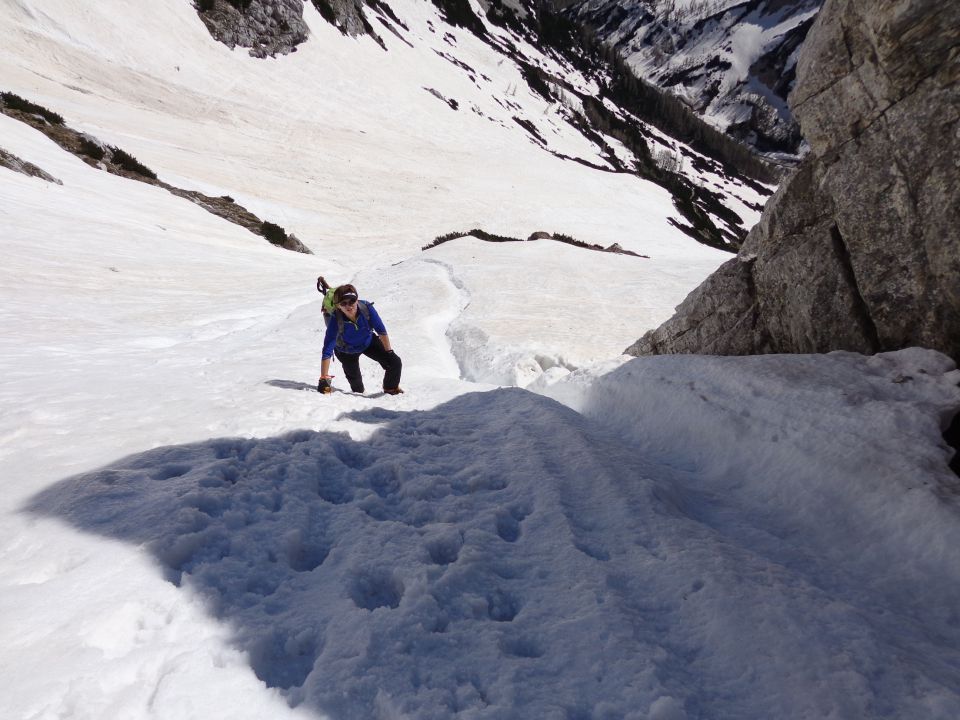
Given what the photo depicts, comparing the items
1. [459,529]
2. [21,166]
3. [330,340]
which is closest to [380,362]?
[330,340]

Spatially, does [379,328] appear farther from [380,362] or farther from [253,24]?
[253,24]

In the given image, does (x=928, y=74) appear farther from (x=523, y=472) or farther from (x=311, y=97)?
(x=311, y=97)

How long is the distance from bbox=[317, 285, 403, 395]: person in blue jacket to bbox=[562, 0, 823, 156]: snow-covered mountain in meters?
165

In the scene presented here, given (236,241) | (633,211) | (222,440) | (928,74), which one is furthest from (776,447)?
(633,211)

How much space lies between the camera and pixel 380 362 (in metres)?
6.91

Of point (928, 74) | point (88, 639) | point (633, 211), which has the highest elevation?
point (633, 211)

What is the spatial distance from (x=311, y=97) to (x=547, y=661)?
47513 mm

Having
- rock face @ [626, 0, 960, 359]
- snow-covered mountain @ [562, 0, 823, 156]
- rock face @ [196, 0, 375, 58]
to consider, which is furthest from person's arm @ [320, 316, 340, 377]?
snow-covered mountain @ [562, 0, 823, 156]

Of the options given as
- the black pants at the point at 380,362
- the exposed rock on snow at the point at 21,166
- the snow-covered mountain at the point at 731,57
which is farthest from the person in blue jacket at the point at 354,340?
the snow-covered mountain at the point at 731,57

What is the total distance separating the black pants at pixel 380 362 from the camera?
6852mm

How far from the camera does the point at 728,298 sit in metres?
7.43

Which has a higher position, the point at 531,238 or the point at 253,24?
the point at 253,24

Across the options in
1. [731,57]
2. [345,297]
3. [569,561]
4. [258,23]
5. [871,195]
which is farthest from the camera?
[731,57]

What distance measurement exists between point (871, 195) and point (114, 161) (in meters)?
24.8
